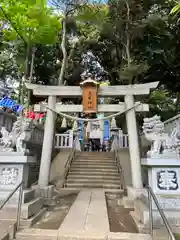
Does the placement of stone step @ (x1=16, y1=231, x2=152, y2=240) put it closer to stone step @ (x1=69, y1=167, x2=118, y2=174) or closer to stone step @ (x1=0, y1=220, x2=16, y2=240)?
stone step @ (x1=0, y1=220, x2=16, y2=240)

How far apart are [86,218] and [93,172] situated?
223 inches

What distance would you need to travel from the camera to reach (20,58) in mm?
11531

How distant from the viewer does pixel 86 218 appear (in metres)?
4.38

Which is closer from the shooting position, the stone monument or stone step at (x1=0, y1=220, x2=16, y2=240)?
stone step at (x1=0, y1=220, x2=16, y2=240)

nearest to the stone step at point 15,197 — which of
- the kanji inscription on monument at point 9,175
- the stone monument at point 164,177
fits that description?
the kanji inscription on monument at point 9,175

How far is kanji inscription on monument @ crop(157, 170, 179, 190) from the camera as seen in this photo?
14.5 ft

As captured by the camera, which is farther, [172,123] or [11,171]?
[172,123]

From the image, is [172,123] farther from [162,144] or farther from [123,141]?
[123,141]

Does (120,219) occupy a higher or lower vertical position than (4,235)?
lower

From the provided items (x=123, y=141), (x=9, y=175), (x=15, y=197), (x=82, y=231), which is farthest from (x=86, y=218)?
(x=123, y=141)

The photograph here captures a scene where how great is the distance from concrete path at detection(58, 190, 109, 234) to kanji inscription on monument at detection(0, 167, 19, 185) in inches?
59.3

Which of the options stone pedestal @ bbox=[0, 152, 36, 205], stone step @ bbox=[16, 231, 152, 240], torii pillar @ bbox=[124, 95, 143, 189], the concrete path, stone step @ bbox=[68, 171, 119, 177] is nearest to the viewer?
stone step @ bbox=[16, 231, 152, 240]

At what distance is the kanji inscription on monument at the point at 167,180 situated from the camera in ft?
14.5

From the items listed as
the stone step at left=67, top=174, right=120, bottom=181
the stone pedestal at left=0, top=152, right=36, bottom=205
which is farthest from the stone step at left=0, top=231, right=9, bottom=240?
the stone step at left=67, top=174, right=120, bottom=181
